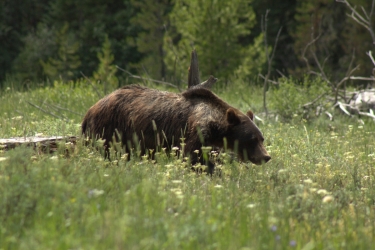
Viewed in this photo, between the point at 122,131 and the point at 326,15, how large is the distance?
19854 mm

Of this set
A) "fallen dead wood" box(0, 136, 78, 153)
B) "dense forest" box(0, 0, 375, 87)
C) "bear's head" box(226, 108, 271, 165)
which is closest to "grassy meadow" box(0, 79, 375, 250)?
"bear's head" box(226, 108, 271, 165)

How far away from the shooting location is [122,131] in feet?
24.6

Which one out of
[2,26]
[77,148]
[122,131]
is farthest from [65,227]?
[2,26]

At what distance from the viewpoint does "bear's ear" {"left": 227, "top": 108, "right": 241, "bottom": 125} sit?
6.79 metres

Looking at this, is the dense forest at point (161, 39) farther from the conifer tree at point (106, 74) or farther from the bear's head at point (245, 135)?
the bear's head at point (245, 135)

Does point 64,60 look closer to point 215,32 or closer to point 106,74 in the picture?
point 106,74

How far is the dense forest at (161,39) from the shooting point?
1969 centimetres

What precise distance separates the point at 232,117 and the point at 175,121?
734mm

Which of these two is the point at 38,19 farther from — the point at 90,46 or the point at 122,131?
the point at 122,131

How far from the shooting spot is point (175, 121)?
717 centimetres


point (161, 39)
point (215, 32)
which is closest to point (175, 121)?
point (215, 32)

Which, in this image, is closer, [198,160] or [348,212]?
[348,212]

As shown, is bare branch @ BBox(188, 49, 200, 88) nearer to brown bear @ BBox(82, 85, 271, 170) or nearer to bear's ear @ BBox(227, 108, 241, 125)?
brown bear @ BBox(82, 85, 271, 170)

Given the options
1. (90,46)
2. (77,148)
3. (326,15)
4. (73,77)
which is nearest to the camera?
(77,148)
